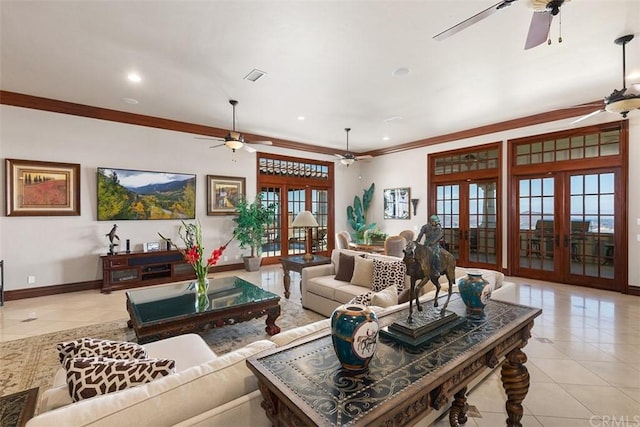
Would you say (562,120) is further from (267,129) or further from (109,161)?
(109,161)

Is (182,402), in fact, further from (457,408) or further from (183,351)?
(457,408)

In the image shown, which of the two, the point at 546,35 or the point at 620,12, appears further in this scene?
the point at 620,12

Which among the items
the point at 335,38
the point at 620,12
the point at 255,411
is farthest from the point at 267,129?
the point at 255,411

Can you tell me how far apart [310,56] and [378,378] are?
11.5ft

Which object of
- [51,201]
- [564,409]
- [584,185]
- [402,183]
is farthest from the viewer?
[402,183]

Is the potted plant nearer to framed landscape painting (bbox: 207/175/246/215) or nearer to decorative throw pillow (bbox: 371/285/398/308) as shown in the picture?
framed landscape painting (bbox: 207/175/246/215)

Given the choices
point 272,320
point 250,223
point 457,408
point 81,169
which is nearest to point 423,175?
point 250,223

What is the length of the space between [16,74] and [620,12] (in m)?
7.07

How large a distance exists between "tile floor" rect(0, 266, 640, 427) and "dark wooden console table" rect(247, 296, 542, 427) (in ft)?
3.21

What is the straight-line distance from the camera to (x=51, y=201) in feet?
16.2

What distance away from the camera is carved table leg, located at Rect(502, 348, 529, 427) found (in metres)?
1.73

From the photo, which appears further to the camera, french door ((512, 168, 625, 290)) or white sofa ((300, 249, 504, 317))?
french door ((512, 168, 625, 290))

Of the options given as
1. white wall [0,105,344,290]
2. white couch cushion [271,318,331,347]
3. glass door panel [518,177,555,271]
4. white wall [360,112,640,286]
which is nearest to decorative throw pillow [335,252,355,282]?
white couch cushion [271,318,331,347]

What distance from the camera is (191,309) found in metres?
2.90
